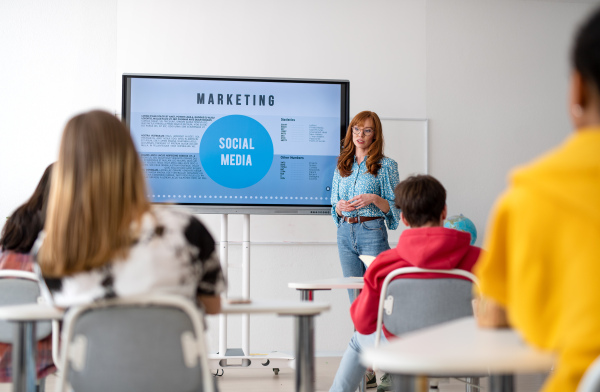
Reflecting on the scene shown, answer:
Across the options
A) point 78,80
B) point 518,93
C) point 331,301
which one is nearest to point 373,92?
point 518,93

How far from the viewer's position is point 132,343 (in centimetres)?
135

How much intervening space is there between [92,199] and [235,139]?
9.26ft

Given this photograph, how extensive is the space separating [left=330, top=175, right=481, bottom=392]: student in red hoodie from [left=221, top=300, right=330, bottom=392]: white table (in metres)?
0.51

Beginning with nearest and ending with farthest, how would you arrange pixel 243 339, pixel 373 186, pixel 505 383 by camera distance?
1. pixel 505 383
2. pixel 373 186
3. pixel 243 339

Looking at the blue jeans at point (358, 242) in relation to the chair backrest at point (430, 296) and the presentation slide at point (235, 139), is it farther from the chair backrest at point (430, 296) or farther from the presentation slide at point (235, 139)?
the chair backrest at point (430, 296)

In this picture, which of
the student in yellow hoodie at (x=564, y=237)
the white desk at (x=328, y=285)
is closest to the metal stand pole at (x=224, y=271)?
the white desk at (x=328, y=285)

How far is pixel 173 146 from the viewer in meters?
4.16

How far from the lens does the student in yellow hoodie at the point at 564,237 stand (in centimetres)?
88

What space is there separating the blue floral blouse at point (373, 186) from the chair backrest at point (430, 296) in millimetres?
1597

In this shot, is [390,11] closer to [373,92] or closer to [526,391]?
[373,92]

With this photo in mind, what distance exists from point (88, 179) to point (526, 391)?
2973 millimetres

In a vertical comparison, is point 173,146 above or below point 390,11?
below

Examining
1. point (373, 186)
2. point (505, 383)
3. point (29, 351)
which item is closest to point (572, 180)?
point (505, 383)

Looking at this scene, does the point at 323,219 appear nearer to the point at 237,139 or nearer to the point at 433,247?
the point at 237,139
